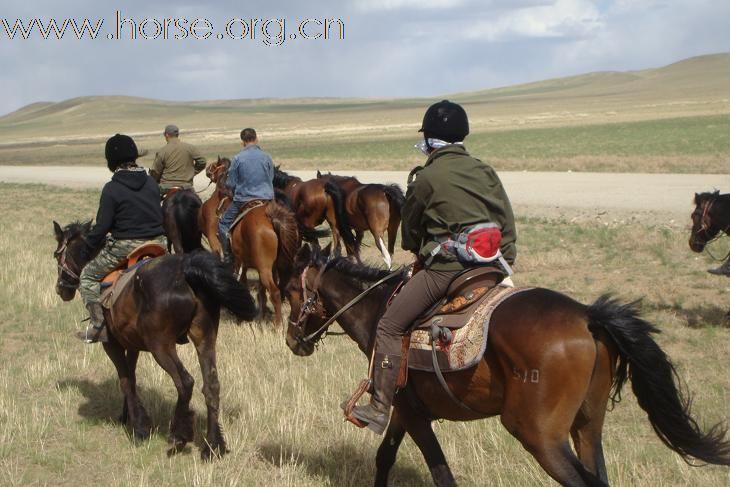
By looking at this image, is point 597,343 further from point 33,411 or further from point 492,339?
point 33,411

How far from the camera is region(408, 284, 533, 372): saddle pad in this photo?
5004 millimetres

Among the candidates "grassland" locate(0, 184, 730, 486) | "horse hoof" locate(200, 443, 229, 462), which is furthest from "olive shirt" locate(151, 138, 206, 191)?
"horse hoof" locate(200, 443, 229, 462)

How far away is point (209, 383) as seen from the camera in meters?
6.90

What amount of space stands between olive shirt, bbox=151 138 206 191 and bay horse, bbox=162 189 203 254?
735 millimetres

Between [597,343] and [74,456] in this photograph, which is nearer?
[597,343]

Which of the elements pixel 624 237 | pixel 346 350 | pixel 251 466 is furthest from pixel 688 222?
pixel 251 466

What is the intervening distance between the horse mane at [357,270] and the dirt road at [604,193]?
47.7 ft

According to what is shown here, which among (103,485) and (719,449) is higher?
(719,449)

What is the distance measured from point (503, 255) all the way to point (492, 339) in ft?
2.93

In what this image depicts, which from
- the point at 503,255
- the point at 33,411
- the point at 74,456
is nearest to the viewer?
the point at 503,255

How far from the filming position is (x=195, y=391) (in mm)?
8750

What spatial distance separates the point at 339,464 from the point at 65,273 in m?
3.46

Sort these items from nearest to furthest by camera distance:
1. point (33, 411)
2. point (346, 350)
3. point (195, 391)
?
point (33, 411)
point (195, 391)
point (346, 350)

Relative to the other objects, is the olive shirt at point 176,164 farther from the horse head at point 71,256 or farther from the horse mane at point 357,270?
the horse mane at point 357,270
